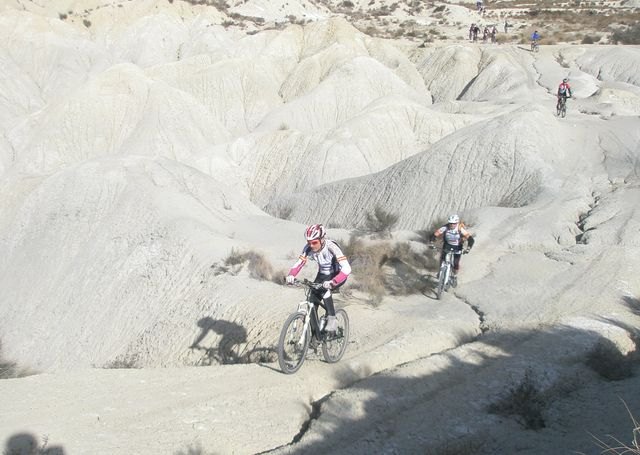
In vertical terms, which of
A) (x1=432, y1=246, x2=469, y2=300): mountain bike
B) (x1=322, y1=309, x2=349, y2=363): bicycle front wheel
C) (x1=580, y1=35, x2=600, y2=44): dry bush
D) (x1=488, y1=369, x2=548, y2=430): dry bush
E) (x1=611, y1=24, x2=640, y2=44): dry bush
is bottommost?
(x1=432, y1=246, x2=469, y2=300): mountain bike

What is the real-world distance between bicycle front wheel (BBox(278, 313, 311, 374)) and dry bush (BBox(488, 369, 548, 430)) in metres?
2.48

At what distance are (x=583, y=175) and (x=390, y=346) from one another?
557 inches

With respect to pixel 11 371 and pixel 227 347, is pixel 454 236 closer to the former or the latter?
pixel 227 347

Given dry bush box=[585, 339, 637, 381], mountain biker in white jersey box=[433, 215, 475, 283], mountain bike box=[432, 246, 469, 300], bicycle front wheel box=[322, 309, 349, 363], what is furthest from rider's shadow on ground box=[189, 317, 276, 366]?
dry bush box=[585, 339, 637, 381]

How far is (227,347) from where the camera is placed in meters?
10.5

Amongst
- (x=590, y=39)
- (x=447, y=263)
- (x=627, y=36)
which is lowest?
(x=447, y=263)

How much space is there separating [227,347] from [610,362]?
20.8ft

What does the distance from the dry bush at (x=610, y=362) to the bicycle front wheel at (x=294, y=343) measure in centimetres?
380

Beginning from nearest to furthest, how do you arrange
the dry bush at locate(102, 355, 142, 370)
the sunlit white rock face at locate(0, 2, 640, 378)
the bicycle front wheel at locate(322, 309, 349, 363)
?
1. the bicycle front wheel at locate(322, 309, 349, 363)
2. the dry bush at locate(102, 355, 142, 370)
3. the sunlit white rock face at locate(0, 2, 640, 378)

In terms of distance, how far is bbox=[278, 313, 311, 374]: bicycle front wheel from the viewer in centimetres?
741

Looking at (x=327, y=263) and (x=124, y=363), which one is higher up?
(x=327, y=263)

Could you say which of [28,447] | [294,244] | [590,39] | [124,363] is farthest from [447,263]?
[590,39]

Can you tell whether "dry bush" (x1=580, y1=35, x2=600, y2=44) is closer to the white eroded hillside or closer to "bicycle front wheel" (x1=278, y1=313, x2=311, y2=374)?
the white eroded hillside

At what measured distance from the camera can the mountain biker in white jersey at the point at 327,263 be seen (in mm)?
7430
